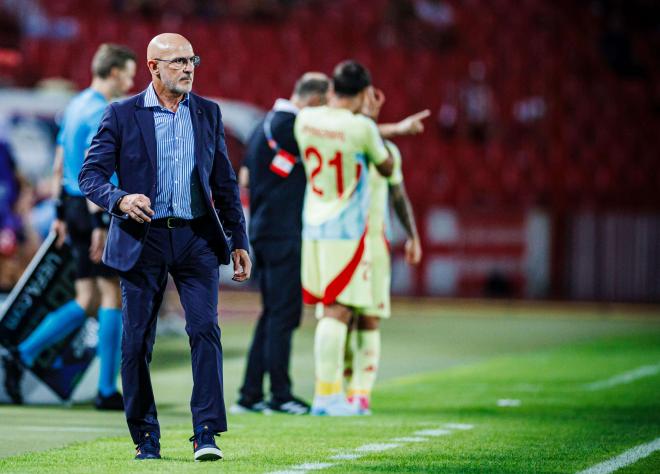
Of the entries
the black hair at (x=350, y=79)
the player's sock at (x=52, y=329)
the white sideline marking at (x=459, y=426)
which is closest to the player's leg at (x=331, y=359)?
the white sideline marking at (x=459, y=426)

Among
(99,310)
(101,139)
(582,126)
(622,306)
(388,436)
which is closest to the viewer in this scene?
(101,139)

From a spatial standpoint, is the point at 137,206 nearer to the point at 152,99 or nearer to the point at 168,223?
the point at 168,223

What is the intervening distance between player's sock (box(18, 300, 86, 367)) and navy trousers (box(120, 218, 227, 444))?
280 cm

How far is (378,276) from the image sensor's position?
8703 mm

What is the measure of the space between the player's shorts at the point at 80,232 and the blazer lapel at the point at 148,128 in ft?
8.73

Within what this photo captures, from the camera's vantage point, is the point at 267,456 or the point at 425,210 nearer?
the point at 267,456

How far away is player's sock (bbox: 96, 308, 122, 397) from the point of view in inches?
338

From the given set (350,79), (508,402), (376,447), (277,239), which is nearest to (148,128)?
(376,447)

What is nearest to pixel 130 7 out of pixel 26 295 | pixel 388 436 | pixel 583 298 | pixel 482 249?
pixel 482 249

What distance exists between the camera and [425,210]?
896 inches

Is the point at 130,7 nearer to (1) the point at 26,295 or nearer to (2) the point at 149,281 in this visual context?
(1) the point at 26,295

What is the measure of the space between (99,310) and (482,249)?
46.7 ft

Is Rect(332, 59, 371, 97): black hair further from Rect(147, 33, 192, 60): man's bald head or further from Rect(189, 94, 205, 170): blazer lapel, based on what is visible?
Rect(147, 33, 192, 60): man's bald head

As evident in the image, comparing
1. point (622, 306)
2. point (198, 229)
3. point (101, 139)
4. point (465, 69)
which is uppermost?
point (465, 69)
